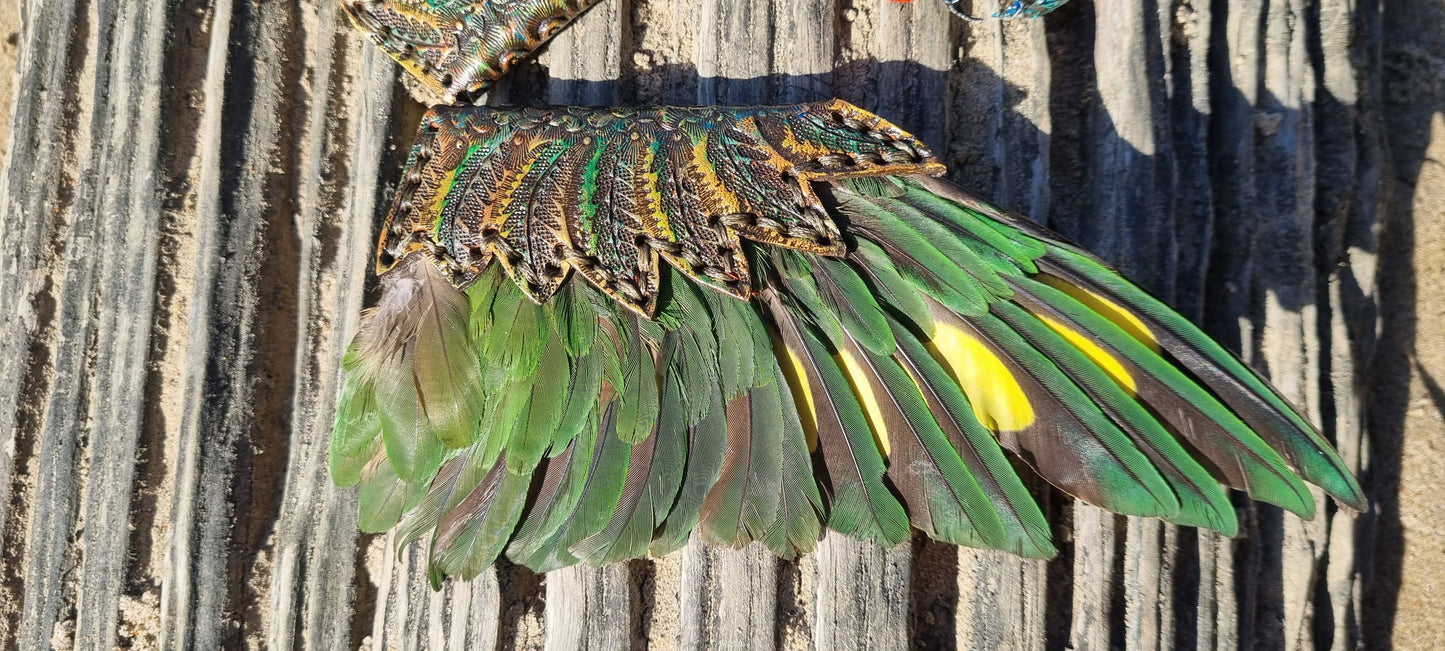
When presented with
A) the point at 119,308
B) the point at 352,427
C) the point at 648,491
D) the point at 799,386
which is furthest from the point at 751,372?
the point at 119,308

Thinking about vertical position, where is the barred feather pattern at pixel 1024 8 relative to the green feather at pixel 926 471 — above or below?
above

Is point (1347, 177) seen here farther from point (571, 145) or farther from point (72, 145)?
point (72, 145)

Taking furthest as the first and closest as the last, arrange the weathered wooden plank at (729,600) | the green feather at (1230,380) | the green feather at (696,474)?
the weathered wooden plank at (729,600)
the green feather at (696,474)
the green feather at (1230,380)

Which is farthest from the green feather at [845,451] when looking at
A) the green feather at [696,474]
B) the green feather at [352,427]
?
the green feather at [352,427]

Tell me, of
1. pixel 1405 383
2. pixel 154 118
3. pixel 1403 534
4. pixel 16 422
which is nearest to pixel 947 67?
pixel 1405 383

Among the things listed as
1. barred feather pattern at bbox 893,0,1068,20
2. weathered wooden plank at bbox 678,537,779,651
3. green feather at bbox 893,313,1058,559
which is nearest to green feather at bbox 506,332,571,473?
weathered wooden plank at bbox 678,537,779,651

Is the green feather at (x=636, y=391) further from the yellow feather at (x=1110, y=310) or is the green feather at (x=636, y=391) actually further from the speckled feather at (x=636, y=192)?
the yellow feather at (x=1110, y=310)
